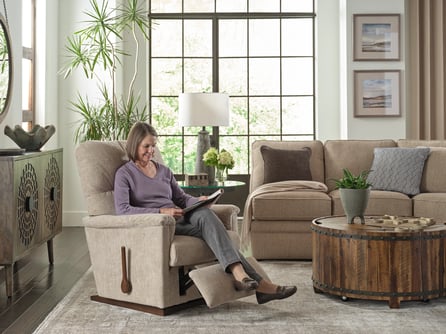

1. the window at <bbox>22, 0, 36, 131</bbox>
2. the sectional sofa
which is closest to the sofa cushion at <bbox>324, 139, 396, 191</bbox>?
the sectional sofa

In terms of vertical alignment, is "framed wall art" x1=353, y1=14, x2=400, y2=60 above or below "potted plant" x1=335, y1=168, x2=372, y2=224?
above

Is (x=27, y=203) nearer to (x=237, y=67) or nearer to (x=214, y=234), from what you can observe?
(x=214, y=234)

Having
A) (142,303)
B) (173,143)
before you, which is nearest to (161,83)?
(173,143)

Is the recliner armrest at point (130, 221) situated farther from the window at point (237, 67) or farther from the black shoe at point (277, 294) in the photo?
the window at point (237, 67)

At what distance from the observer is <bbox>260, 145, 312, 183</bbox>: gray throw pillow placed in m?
5.59

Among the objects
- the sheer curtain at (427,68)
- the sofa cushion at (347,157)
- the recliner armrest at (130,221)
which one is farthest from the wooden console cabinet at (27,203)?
the sheer curtain at (427,68)

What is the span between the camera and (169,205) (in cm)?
404

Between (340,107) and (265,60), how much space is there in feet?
3.18

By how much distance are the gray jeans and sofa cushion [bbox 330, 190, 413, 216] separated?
5.50ft

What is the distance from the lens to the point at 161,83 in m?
7.36

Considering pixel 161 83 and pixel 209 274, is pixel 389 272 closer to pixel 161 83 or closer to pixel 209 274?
pixel 209 274

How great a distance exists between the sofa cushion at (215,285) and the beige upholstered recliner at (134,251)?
13 cm

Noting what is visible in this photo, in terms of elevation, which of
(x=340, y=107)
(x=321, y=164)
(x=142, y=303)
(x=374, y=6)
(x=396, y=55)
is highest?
(x=374, y=6)

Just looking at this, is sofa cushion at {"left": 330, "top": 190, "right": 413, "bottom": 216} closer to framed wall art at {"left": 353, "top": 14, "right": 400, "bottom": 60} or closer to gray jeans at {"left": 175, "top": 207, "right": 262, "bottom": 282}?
gray jeans at {"left": 175, "top": 207, "right": 262, "bottom": 282}
